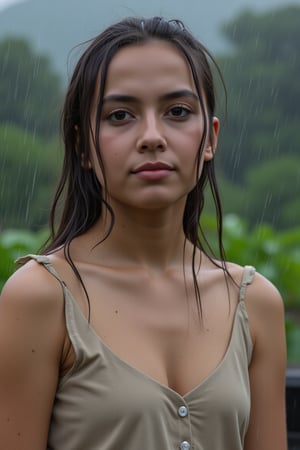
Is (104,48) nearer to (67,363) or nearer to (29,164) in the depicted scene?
(67,363)

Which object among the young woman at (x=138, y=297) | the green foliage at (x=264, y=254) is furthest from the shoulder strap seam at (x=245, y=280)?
the green foliage at (x=264, y=254)

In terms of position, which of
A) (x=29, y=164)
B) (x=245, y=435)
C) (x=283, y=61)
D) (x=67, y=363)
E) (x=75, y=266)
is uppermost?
(x=283, y=61)

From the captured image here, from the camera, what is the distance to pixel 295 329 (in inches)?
307

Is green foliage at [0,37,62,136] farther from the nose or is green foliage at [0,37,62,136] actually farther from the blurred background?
the nose

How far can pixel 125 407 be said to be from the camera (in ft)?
6.95

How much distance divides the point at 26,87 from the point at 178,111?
11162 millimetres

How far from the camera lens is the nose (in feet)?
7.27

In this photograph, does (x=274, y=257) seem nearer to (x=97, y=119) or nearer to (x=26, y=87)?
(x=26, y=87)

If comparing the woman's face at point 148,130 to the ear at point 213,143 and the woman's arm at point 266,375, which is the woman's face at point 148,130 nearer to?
the ear at point 213,143

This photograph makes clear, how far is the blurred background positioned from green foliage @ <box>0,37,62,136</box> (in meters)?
0.02

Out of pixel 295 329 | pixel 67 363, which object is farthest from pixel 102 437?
pixel 295 329

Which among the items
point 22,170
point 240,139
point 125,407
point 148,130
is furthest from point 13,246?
point 125,407

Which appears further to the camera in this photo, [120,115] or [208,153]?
[208,153]

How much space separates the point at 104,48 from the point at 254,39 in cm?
1253
